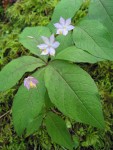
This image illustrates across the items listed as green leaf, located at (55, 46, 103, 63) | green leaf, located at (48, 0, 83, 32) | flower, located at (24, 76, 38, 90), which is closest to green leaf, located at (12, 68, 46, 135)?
flower, located at (24, 76, 38, 90)

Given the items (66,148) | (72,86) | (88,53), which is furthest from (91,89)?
(66,148)

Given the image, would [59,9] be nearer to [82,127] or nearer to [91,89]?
[91,89]

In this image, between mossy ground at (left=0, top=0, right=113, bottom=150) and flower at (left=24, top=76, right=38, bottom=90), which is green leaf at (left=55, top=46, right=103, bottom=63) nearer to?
flower at (left=24, top=76, right=38, bottom=90)

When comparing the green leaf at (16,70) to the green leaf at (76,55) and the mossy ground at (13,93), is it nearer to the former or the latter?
the green leaf at (76,55)

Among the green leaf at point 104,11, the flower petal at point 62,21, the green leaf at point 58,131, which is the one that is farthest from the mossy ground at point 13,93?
the flower petal at point 62,21

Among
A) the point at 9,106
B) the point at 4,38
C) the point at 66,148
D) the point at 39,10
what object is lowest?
the point at 66,148
